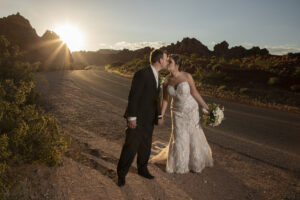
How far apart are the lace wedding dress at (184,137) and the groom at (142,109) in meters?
0.59

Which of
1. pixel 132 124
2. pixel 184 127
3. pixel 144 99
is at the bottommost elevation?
pixel 184 127

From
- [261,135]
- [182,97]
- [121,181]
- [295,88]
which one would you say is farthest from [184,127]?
[295,88]

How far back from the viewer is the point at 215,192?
3.44 meters

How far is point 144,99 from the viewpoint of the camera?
329cm

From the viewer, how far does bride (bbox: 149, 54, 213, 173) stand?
3.89 meters

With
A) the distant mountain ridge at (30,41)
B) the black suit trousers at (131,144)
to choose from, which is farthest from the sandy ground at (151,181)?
the distant mountain ridge at (30,41)

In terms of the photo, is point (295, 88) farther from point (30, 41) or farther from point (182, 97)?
point (30, 41)

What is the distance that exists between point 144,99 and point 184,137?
3.99ft

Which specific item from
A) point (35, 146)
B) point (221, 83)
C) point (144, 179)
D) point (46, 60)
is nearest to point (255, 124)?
point (144, 179)

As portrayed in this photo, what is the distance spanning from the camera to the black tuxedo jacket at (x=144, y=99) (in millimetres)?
3172

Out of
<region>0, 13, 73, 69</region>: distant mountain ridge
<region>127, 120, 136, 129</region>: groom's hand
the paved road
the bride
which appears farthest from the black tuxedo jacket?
<region>0, 13, 73, 69</region>: distant mountain ridge

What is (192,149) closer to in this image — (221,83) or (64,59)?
(221,83)

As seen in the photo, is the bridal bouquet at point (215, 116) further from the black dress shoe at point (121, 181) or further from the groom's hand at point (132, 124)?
the black dress shoe at point (121, 181)

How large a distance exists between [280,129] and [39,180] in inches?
293
